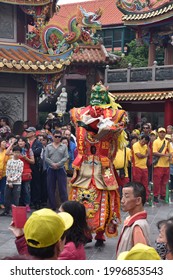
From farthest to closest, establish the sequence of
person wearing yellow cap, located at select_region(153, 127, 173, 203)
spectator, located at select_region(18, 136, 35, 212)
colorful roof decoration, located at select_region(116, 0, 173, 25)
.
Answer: colorful roof decoration, located at select_region(116, 0, 173, 25)
person wearing yellow cap, located at select_region(153, 127, 173, 203)
spectator, located at select_region(18, 136, 35, 212)

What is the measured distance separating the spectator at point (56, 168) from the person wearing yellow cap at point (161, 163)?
2.28m

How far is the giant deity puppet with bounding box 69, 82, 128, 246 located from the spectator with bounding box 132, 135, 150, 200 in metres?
3.12

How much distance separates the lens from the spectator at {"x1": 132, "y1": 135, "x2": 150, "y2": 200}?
31.5 feet

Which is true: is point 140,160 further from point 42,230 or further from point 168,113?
point 168,113

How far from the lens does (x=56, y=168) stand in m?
8.37

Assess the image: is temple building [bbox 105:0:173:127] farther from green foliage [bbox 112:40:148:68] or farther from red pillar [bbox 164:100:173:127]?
green foliage [bbox 112:40:148:68]

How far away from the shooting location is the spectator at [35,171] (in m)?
8.80

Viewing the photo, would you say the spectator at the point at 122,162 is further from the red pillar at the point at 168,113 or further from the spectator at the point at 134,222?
the red pillar at the point at 168,113

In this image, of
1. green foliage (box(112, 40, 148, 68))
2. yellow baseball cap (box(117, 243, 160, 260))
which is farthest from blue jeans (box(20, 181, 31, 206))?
green foliage (box(112, 40, 148, 68))

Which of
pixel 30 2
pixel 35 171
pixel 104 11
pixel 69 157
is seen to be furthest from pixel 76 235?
pixel 104 11

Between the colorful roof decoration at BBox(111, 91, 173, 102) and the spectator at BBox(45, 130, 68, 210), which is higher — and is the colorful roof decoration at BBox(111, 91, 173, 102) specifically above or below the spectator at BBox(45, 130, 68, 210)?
above

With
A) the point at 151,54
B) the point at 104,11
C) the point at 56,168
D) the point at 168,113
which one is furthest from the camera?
the point at 104,11

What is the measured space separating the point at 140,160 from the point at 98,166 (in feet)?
11.0
